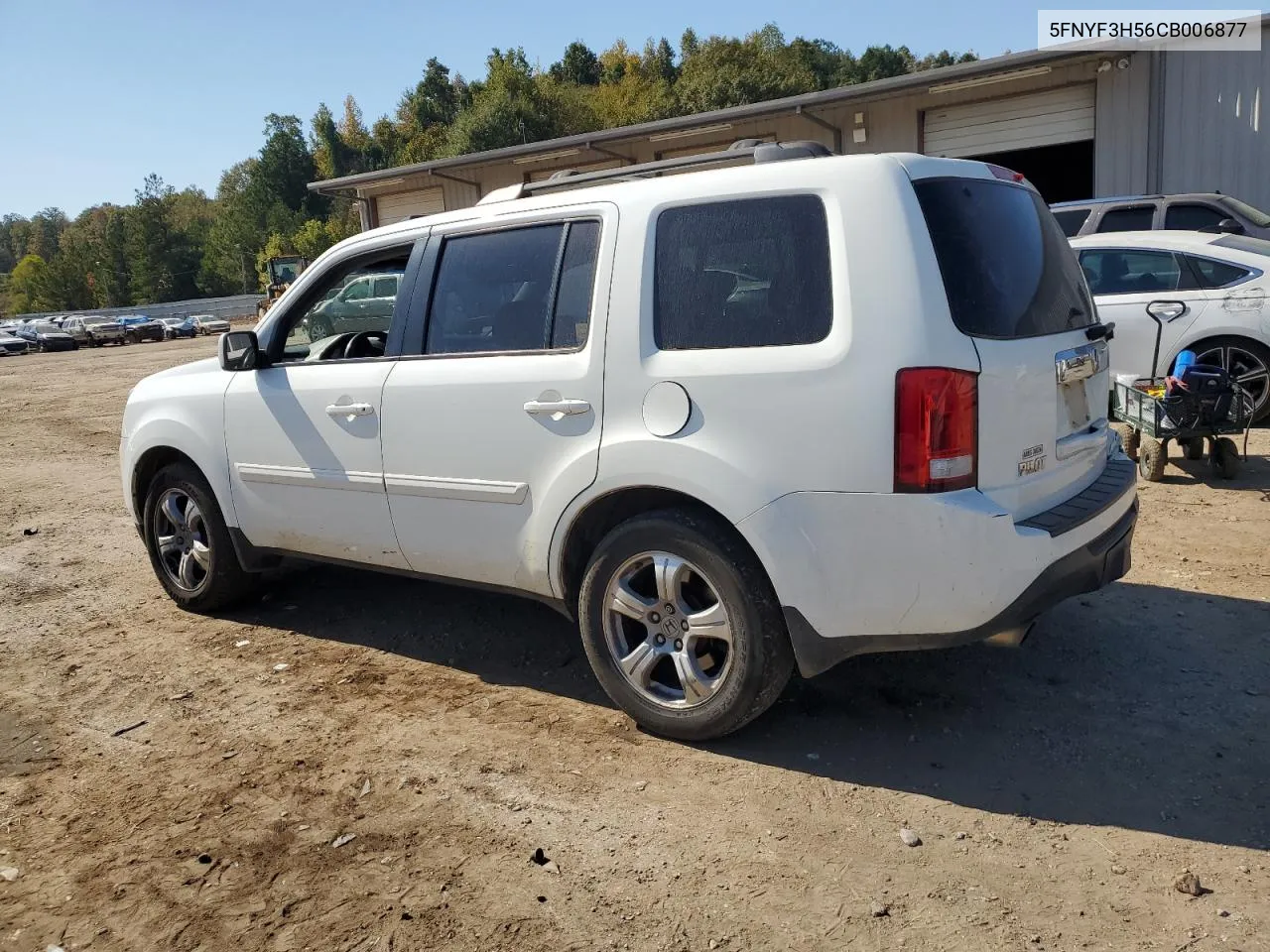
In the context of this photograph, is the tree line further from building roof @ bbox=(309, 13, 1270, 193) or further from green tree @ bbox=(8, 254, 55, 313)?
building roof @ bbox=(309, 13, 1270, 193)

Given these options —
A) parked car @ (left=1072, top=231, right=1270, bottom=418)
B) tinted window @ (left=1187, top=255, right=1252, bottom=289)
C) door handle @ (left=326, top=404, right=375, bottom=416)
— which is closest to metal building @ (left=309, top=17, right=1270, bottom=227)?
parked car @ (left=1072, top=231, right=1270, bottom=418)

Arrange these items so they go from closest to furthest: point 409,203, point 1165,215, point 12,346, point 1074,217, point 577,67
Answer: point 1165,215 < point 1074,217 < point 409,203 < point 12,346 < point 577,67

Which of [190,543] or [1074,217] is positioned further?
[1074,217]

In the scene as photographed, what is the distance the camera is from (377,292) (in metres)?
5.37

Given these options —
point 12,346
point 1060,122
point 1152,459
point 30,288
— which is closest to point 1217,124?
point 1060,122

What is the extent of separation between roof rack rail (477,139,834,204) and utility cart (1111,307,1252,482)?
4.07m

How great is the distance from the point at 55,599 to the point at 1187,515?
692cm

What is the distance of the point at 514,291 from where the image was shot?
408 cm

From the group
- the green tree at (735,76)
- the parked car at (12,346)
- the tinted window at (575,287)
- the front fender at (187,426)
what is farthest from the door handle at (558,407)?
the green tree at (735,76)

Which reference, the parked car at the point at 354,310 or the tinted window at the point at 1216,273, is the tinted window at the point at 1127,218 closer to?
the tinted window at the point at 1216,273

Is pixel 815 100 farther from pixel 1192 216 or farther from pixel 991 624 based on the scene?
pixel 991 624

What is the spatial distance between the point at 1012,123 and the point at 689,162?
50.8ft

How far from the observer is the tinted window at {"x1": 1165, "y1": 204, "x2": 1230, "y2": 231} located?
10.6 m

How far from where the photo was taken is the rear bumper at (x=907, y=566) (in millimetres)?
3117
